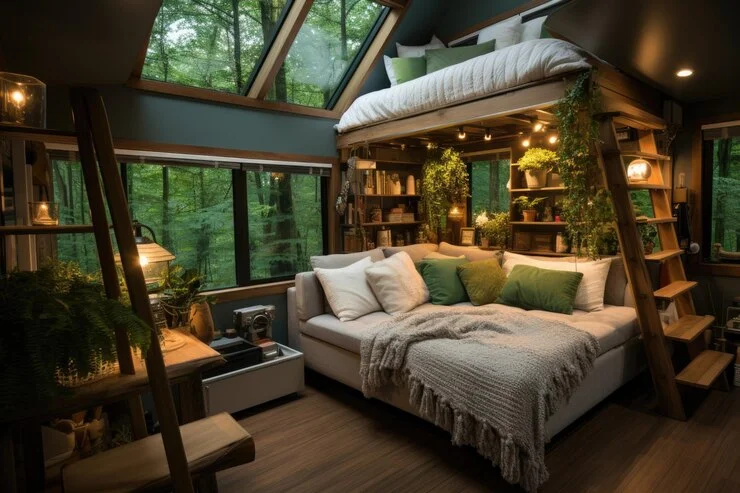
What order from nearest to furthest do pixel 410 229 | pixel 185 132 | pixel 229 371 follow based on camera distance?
pixel 229 371
pixel 185 132
pixel 410 229

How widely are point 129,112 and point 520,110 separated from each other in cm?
284

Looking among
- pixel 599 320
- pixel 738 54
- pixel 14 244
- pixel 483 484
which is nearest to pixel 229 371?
pixel 14 244

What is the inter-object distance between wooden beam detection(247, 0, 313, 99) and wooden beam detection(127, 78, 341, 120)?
9cm

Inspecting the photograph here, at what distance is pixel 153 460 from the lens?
1282mm

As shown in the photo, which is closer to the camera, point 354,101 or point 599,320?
point 599,320

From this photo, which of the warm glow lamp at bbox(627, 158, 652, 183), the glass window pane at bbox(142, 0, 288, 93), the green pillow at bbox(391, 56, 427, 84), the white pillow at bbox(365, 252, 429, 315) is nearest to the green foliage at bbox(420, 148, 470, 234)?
the green pillow at bbox(391, 56, 427, 84)

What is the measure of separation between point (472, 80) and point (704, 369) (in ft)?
8.42

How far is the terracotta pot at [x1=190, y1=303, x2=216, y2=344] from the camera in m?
2.52

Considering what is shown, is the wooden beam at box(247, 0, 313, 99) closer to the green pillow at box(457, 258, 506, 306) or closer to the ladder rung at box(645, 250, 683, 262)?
the green pillow at box(457, 258, 506, 306)

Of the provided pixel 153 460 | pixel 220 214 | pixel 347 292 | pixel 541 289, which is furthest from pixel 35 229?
pixel 541 289

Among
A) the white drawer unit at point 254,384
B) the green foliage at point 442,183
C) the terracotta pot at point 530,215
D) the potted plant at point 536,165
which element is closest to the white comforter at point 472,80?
the green foliage at point 442,183

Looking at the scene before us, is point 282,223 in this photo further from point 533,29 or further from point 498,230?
point 533,29

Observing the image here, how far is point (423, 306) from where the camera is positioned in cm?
368

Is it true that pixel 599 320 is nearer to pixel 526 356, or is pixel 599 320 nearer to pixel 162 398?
pixel 526 356
